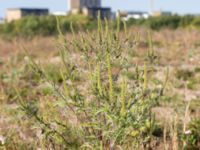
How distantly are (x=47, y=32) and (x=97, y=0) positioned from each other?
21043 millimetres

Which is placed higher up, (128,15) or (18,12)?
(128,15)

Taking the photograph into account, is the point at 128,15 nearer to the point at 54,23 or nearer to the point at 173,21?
the point at 54,23

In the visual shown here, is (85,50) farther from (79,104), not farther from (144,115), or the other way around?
(144,115)

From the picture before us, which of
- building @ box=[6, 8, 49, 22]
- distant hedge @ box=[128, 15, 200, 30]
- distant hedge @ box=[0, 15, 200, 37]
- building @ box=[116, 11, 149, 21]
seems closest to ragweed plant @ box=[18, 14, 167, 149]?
building @ box=[116, 11, 149, 21]

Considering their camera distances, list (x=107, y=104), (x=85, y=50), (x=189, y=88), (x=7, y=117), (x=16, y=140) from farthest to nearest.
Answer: (x=189, y=88) < (x=7, y=117) < (x=16, y=140) < (x=85, y=50) < (x=107, y=104)

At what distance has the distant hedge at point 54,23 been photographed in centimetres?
2206

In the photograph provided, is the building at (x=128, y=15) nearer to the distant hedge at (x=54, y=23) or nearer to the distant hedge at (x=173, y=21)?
the distant hedge at (x=173, y=21)

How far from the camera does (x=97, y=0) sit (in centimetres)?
4309

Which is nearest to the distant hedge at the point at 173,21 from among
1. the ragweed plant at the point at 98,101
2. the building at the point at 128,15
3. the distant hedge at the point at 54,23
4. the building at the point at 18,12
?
the distant hedge at the point at 54,23

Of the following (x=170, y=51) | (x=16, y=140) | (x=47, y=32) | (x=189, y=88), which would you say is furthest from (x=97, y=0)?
(x=16, y=140)

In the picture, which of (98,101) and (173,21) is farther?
(173,21)

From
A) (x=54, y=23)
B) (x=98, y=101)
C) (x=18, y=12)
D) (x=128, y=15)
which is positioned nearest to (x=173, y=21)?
(x=54, y=23)

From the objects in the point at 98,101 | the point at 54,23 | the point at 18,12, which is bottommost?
the point at 18,12

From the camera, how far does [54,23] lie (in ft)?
77.8
